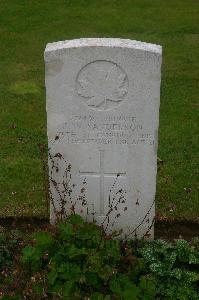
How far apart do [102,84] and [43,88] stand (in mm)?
4523

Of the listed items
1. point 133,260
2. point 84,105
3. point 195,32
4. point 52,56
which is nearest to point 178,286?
point 133,260

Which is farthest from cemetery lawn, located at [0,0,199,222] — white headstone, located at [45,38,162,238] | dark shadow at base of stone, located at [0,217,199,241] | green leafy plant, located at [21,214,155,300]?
green leafy plant, located at [21,214,155,300]

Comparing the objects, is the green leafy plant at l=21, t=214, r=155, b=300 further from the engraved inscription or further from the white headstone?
the engraved inscription

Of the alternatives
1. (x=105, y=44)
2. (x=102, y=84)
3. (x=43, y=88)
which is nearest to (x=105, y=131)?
(x=102, y=84)

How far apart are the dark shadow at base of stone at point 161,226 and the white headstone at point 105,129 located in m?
0.34

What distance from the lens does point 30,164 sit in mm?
6809

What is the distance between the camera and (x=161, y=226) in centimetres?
572

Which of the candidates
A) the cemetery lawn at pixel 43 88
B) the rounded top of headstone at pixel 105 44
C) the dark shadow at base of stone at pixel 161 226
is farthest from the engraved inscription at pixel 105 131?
the dark shadow at base of stone at pixel 161 226

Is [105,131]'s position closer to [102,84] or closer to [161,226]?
[102,84]

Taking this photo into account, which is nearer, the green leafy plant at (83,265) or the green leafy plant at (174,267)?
the green leafy plant at (83,265)

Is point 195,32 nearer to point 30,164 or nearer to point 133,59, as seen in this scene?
point 30,164

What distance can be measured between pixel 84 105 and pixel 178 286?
1556mm

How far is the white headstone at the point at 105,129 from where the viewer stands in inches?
183

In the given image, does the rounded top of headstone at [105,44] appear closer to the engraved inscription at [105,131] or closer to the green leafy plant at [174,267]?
the engraved inscription at [105,131]
